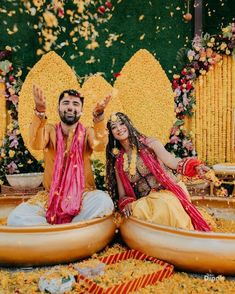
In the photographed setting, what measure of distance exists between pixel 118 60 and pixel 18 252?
4.15m

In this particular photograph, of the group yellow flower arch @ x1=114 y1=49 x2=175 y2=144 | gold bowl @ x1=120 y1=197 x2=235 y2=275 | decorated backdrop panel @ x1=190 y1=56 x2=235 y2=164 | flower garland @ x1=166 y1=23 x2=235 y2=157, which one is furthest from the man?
decorated backdrop panel @ x1=190 y1=56 x2=235 y2=164

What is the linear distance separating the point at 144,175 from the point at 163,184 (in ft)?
0.56

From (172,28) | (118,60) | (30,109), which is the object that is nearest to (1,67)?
(30,109)

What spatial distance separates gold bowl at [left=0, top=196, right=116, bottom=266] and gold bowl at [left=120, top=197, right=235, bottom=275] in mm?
334

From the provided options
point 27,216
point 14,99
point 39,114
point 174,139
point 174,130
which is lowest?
point 27,216

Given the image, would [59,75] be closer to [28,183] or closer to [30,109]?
[30,109]

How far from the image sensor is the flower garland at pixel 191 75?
20.5 feet

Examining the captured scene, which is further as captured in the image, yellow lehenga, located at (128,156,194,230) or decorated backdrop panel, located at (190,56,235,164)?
decorated backdrop panel, located at (190,56,235,164)

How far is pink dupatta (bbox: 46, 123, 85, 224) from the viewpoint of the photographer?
10.9 feet

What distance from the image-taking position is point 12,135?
6004 mm

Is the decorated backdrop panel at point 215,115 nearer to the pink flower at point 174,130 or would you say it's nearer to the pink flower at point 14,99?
the pink flower at point 174,130

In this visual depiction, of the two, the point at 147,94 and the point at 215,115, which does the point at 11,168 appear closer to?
the point at 147,94

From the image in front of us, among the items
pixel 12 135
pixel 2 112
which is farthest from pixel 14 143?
pixel 2 112

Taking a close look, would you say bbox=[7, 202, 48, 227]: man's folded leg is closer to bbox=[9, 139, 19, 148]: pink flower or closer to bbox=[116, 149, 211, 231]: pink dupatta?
bbox=[116, 149, 211, 231]: pink dupatta
